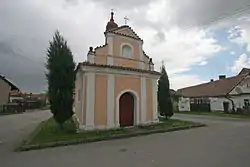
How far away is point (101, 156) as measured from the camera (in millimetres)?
8523

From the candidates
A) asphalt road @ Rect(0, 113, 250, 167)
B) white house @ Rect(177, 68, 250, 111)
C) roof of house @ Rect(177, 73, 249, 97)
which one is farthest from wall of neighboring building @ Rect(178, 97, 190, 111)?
asphalt road @ Rect(0, 113, 250, 167)

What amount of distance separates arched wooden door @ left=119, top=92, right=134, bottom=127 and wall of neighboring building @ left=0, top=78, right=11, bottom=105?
32.6 m

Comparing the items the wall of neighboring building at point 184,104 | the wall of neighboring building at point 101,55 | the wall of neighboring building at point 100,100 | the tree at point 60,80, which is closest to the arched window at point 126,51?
the wall of neighboring building at point 101,55

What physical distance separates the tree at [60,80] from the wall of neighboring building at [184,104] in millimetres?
31754

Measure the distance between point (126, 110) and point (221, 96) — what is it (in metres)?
25.4

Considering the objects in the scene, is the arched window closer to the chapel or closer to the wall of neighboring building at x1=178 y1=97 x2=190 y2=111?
the chapel

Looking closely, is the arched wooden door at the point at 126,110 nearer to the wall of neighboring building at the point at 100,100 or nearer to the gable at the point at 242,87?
the wall of neighboring building at the point at 100,100

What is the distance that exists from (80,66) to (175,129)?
781 centimetres

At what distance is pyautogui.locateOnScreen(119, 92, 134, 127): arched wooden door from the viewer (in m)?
16.6

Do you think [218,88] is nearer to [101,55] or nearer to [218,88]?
[218,88]

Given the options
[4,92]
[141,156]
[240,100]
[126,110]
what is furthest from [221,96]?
[4,92]

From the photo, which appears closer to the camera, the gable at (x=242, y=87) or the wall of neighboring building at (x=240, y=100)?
the wall of neighboring building at (x=240, y=100)

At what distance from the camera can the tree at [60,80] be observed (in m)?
14.7

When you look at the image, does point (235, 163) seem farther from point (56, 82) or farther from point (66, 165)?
point (56, 82)
